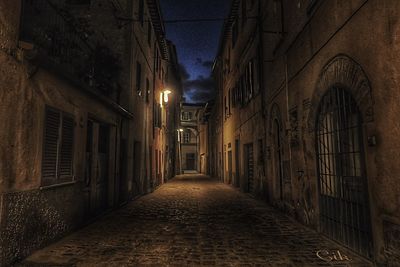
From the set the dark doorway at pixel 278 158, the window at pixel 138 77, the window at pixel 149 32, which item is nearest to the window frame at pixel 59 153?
the dark doorway at pixel 278 158

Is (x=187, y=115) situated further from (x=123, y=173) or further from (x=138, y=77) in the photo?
(x=123, y=173)

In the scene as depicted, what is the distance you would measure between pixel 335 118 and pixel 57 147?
553cm

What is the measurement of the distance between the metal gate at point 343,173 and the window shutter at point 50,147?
5439mm

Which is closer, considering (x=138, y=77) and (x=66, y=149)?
(x=66, y=149)

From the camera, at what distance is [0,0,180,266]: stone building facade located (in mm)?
3965

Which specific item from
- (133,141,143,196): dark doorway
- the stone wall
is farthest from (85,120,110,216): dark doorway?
(133,141,143,196): dark doorway

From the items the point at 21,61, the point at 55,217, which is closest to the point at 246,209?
the point at 55,217

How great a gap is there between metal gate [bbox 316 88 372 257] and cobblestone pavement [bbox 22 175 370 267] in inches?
13.4

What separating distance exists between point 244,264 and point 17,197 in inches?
144

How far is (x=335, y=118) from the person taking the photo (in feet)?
16.6

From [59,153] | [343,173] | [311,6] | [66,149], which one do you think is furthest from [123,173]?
[311,6]

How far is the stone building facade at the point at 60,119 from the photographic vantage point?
3.96 meters

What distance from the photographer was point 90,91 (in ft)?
21.3

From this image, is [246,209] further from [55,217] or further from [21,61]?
[21,61]
